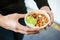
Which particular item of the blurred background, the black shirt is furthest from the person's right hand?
the blurred background

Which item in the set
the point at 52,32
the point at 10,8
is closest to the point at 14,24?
the point at 10,8

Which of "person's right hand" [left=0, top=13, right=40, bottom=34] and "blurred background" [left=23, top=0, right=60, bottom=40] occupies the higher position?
"person's right hand" [left=0, top=13, right=40, bottom=34]

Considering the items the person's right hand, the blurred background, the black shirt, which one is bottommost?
the blurred background

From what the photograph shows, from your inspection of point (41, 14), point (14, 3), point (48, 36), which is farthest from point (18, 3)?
point (48, 36)

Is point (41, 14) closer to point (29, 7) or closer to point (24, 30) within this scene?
point (24, 30)

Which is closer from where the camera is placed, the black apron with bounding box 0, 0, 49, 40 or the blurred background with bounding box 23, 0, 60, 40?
the black apron with bounding box 0, 0, 49, 40

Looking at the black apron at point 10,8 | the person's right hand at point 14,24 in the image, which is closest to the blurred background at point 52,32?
the black apron at point 10,8

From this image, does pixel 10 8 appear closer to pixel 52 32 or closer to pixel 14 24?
pixel 14 24

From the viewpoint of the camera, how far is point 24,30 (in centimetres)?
60

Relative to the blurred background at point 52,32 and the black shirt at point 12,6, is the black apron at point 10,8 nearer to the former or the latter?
the black shirt at point 12,6

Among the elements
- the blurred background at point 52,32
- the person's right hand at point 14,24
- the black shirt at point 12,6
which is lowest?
the blurred background at point 52,32

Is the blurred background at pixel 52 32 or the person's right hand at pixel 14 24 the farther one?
the blurred background at pixel 52 32

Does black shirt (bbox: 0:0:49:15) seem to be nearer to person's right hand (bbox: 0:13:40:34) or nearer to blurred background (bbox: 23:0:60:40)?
person's right hand (bbox: 0:13:40:34)

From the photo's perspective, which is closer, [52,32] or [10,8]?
[10,8]
